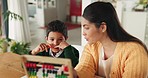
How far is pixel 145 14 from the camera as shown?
14.6 ft

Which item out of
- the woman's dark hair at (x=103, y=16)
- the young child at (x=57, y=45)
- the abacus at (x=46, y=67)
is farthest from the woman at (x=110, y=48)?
the abacus at (x=46, y=67)

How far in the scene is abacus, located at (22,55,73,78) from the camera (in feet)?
3.05

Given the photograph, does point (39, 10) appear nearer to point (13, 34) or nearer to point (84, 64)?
point (13, 34)

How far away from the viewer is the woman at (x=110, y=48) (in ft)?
3.92

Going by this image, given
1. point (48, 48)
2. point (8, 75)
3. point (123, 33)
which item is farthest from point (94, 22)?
point (8, 75)

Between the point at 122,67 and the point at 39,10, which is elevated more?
the point at 39,10

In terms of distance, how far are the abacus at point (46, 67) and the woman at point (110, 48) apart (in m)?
0.26

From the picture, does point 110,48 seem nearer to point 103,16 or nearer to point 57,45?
point 103,16

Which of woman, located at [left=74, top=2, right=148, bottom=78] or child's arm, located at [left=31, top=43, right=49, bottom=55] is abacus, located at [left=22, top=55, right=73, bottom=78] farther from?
child's arm, located at [left=31, top=43, right=49, bottom=55]

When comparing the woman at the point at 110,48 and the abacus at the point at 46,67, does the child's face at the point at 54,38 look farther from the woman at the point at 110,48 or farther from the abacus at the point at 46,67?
the abacus at the point at 46,67

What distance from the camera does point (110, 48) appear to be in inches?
52.2

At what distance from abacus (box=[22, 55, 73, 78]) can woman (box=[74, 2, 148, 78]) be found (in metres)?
0.26

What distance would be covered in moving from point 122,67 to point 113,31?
22 cm

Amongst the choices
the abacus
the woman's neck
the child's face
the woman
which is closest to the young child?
the child's face
